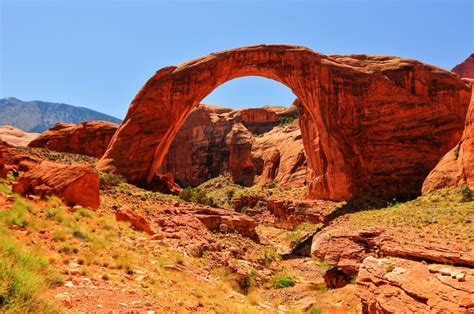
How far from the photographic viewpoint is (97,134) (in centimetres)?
3762

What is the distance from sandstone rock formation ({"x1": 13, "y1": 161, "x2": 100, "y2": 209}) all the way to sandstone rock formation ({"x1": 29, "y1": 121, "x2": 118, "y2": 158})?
25.4 meters

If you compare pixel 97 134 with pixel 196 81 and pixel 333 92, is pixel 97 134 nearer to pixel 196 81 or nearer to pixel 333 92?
pixel 196 81

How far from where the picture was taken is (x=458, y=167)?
20016 millimetres

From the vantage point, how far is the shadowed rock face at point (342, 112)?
24.6 metres

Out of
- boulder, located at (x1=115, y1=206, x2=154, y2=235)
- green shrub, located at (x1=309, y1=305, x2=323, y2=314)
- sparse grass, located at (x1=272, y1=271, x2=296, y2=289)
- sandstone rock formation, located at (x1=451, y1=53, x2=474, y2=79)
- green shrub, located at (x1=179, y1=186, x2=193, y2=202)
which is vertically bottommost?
sparse grass, located at (x1=272, y1=271, x2=296, y2=289)

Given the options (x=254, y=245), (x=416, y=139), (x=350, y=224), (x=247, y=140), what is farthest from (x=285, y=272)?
(x=247, y=140)

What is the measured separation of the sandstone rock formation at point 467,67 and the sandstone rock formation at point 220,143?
47.2 metres

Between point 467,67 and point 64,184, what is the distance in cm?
8996

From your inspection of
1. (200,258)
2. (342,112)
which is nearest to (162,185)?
(342,112)

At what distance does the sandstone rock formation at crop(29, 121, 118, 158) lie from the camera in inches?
1437

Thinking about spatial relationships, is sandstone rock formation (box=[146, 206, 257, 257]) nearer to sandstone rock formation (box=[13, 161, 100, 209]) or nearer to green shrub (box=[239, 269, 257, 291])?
green shrub (box=[239, 269, 257, 291])

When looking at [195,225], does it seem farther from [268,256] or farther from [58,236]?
[58,236]

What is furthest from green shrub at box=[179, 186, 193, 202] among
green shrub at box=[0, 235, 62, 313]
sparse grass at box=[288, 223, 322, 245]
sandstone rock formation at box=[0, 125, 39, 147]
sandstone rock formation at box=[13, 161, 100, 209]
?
sandstone rock formation at box=[0, 125, 39, 147]

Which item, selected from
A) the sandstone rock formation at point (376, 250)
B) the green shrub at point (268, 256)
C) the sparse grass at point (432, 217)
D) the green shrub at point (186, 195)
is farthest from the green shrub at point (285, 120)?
the sandstone rock formation at point (376, 250)
